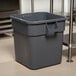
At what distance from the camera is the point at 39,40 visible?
2250 mm

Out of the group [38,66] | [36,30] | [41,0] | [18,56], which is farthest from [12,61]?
[41,0]

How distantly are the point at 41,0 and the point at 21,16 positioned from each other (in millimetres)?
1931

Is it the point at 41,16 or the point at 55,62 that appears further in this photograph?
the point at 41,16

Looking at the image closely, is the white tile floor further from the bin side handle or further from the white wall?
the white wall

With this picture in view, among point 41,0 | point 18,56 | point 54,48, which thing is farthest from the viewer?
point 41,0

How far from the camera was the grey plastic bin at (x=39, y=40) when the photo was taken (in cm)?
221

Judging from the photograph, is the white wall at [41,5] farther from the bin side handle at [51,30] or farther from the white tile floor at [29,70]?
the bin side handle at [51,30]

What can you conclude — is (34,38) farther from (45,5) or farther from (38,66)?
(45,5)

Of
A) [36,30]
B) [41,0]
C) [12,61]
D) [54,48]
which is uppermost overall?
[41,0]

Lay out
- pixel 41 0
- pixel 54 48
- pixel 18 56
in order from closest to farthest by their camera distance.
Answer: pixel 54 48, pixel 18 56, pixel 41 0

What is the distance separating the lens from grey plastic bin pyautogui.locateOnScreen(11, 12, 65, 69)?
7.26ft

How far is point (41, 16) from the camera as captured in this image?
8.79ft

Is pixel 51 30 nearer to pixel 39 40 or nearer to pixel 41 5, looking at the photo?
pixel 39 40

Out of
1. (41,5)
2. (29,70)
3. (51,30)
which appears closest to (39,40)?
(51,30)
